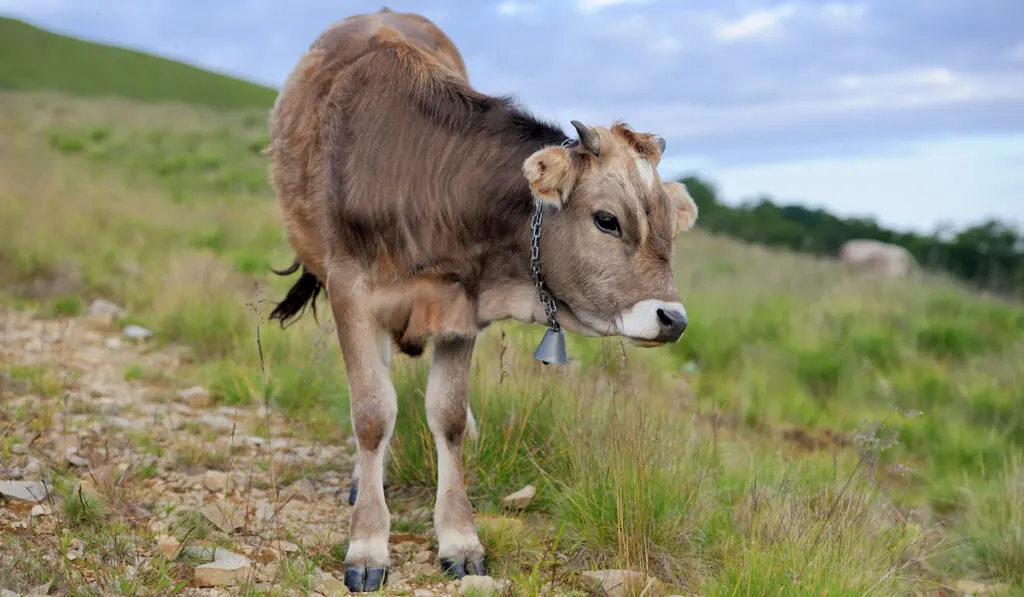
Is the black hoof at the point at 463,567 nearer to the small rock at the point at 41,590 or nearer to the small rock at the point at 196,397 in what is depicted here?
Answer: the small rock at the point at 41,590

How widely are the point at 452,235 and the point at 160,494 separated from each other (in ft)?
7.22

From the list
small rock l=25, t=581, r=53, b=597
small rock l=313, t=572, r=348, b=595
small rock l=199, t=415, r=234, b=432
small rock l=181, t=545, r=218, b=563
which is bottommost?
small rock l=199, t=415, r=234, b=432

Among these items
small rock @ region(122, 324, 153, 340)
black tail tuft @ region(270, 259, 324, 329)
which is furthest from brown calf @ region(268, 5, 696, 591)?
small rock @ region(122, 324, 153, 340)

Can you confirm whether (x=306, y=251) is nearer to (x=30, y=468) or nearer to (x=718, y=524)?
(x=30, y=468)

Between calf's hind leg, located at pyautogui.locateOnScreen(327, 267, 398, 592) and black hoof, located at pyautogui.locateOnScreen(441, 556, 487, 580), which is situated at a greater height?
calf's hind leg, located at pyautogui.locateOnScreen(327, 267, 398, 592)

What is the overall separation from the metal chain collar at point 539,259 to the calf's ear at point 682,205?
508 millimetres

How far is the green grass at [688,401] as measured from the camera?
4379mm

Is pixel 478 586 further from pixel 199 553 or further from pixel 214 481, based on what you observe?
pixel 214 481

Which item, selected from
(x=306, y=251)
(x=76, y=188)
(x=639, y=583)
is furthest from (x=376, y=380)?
(x=76, y=188)

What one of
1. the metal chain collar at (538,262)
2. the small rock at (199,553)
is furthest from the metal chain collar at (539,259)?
the small rock at (199,553)

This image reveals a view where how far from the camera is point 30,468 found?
16.4 ft

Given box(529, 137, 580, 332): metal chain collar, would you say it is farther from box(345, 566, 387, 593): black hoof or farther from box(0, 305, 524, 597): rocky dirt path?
box(345, 566, 387, 593): black hoof

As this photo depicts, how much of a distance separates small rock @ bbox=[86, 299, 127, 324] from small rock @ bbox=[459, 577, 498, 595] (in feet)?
20.2

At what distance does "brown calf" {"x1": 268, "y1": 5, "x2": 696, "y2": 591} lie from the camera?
4020mm
